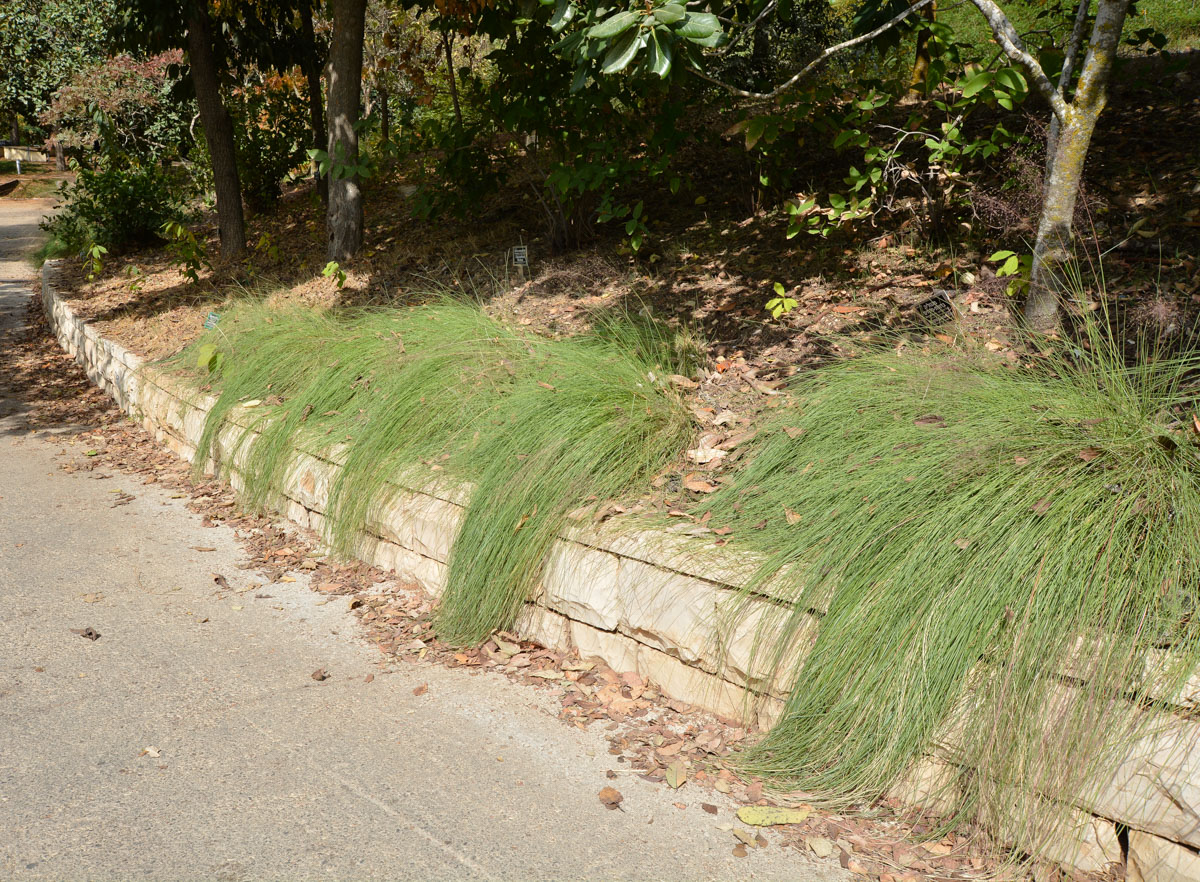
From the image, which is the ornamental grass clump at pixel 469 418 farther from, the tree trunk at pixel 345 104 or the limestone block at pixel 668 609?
the tree trunk at pixel 345 104

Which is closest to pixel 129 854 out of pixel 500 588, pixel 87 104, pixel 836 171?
pixel 500 588

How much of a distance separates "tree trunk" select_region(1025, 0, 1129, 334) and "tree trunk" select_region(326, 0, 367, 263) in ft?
19.5

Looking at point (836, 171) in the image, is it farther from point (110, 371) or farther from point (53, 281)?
point (53, 281)

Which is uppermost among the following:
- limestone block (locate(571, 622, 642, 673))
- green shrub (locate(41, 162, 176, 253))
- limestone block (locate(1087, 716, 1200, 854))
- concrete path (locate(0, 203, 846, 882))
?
green shrub (locate(41, 162, 176, 253))

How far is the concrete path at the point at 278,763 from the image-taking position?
8.81 ft

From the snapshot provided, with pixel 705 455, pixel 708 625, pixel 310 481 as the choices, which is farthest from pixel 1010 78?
pixel 310 481

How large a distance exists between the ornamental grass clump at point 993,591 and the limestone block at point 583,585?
537mm

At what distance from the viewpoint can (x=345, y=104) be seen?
8.25m

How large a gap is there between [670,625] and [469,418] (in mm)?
1753

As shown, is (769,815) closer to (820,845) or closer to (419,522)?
(820,845)

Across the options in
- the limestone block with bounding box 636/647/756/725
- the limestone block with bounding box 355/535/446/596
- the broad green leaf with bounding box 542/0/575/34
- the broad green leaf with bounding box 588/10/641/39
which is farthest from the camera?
the limestone block with bounding box 355/535/446/596

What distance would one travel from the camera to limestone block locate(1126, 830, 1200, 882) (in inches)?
91.0

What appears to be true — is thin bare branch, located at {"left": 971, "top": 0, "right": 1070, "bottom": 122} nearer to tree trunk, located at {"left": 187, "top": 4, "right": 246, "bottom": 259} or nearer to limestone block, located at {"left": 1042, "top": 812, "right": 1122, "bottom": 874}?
limestone block, located at {"left": 1042, "top": 812, "right": 1122, "bottom": 874}

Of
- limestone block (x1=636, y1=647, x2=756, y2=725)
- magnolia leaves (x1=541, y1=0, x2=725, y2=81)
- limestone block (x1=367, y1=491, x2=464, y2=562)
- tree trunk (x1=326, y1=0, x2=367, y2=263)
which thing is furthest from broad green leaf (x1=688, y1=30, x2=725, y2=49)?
tree trunk (x1=326, y1=0, x2=367, y2=263)
